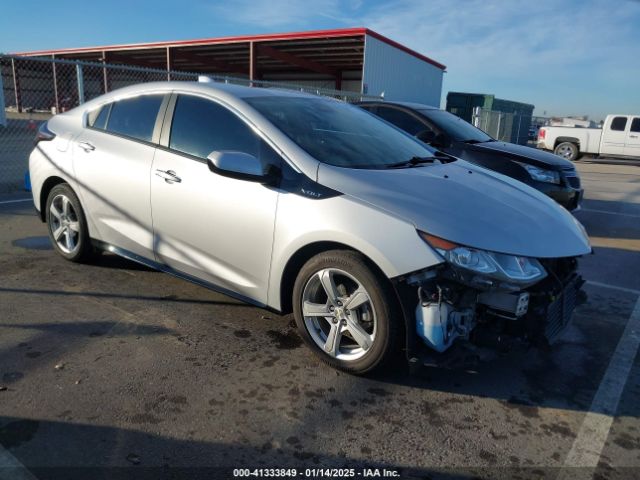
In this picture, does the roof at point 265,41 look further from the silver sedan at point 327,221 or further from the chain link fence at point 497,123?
the silver sedan at point 327,221

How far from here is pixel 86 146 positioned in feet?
14.0

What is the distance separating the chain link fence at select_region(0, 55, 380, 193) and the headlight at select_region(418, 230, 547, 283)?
7.95 metres

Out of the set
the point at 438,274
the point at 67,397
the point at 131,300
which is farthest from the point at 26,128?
the point at 438,274

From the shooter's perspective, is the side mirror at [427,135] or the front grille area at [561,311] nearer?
the front grille area at [561,311]

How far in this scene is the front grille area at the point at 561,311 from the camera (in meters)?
2.83

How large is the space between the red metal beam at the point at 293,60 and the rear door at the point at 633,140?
52.4 ft

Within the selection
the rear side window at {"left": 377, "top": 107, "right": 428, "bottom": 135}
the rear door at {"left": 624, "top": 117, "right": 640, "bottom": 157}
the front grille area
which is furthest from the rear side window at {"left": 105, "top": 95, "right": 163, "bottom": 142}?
the rear door at {"left": 624, "top": 117, "right": 640, "bottom": 157}

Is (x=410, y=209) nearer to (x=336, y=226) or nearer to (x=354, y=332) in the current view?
(x=336, y=226)

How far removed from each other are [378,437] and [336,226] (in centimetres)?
111

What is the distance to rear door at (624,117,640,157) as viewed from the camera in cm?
1931

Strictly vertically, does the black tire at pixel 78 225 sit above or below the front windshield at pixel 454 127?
below

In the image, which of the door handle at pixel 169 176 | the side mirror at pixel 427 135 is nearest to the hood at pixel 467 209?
the door handle at pixel 169 176

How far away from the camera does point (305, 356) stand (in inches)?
128

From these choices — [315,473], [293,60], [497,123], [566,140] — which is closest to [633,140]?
[566,140]
